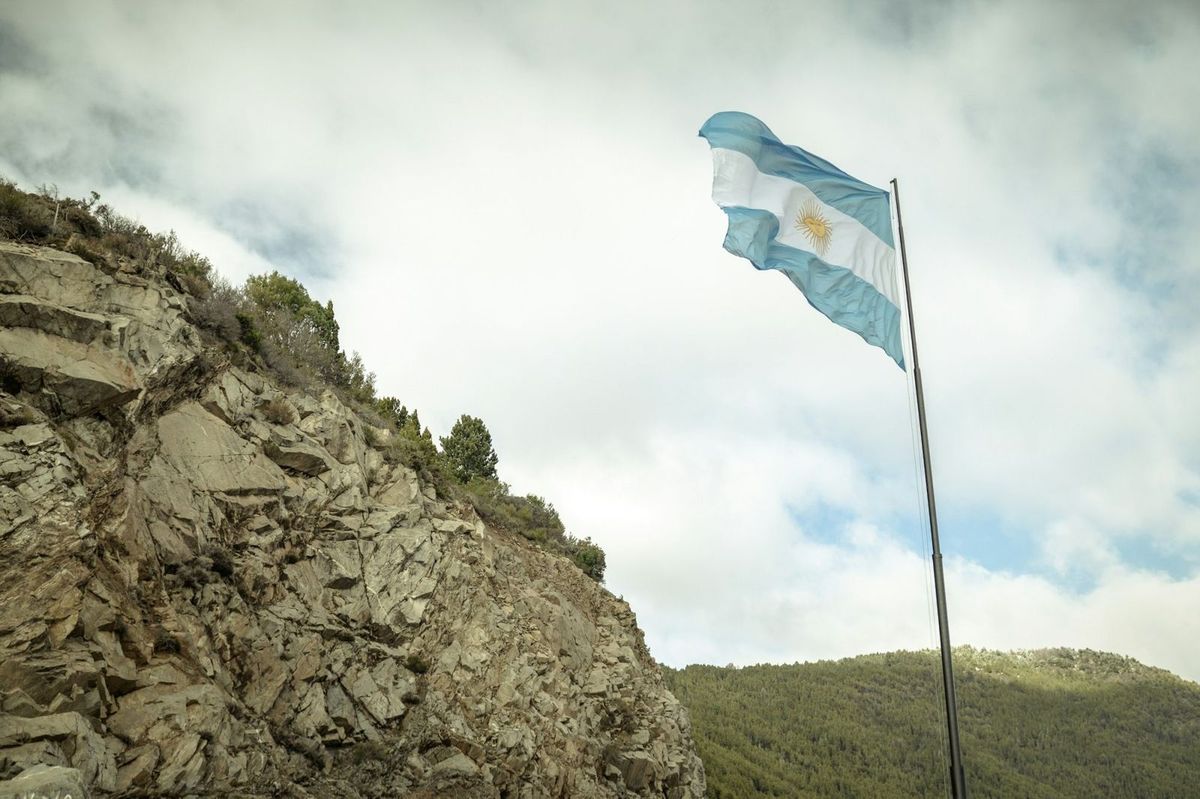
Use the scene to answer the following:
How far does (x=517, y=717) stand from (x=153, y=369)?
1153cm

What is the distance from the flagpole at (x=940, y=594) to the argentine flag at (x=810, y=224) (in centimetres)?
48

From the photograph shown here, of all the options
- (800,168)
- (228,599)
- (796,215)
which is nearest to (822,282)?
(796,215)

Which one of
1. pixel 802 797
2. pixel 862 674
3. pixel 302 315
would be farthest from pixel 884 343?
pixel 862 674

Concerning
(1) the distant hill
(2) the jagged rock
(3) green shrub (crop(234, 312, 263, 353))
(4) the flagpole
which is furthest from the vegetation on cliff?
(1) the distant hill

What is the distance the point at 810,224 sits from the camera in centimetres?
1113

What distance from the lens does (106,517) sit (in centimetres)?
1108

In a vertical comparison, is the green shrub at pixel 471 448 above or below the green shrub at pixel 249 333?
above

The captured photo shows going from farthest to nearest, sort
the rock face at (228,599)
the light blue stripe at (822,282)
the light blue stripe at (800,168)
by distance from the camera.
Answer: the light blue stripe at (800,168) → the light blue stripe at (822,282) → the rock face at (228,599)

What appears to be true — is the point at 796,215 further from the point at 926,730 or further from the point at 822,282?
the point at 926,730

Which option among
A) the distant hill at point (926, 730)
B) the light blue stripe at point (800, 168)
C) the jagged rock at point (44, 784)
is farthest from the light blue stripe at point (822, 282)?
the distant hill at point (926, 730)

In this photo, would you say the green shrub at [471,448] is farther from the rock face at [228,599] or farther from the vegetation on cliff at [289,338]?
the rock face at [228,599]

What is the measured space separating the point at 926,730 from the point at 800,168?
79439 millimetres

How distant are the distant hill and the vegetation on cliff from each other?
2205 centimetres

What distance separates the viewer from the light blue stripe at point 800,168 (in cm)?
1120
